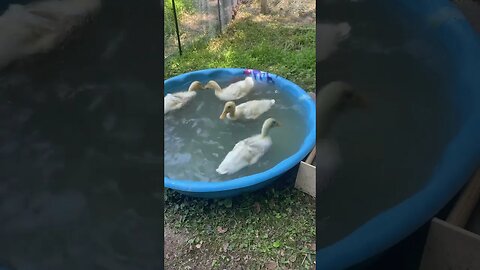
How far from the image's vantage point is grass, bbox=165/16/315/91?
3119mm

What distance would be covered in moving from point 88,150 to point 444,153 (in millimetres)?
757

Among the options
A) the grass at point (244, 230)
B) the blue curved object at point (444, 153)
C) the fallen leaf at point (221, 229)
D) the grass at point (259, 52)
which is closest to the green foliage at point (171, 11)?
the grass at point (259, 52)

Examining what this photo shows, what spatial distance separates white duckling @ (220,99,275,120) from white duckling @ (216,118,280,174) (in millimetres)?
250

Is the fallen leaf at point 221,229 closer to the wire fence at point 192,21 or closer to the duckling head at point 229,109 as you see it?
the duckling head at point 229,109

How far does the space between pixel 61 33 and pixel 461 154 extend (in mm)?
860

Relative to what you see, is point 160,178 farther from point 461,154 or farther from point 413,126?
point 461,154

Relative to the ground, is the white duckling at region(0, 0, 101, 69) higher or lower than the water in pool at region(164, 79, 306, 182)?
higher

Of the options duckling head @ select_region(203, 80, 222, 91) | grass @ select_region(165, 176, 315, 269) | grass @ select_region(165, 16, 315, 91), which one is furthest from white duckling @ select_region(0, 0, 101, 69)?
grass @ select_region(165, 16, 315, 91)

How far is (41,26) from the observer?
3.02ft

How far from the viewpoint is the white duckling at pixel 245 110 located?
2691mm

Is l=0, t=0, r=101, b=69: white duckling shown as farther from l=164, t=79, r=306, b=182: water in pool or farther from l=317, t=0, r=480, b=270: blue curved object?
l=164, t=79, r=306, b=182: water in pool

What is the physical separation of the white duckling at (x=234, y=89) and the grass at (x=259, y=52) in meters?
0.25

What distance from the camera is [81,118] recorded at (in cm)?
100

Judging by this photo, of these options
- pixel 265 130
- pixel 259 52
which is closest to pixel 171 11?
pixel 259 52
